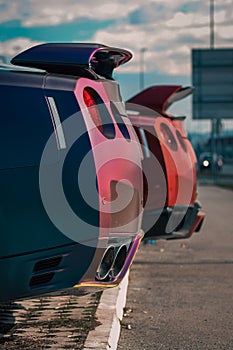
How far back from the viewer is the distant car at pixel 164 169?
9789mm

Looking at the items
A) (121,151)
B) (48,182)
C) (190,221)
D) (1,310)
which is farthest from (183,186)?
(48,182)

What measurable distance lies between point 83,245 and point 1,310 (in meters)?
2.29

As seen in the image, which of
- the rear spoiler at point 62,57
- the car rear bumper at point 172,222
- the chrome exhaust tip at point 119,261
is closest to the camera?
the rear spoiler at point 62,57

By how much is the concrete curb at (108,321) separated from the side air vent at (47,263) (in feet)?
2.98

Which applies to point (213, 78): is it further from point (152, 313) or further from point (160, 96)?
point (152, 313)

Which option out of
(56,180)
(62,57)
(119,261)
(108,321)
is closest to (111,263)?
(119,261)

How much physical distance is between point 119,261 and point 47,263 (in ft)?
2.57

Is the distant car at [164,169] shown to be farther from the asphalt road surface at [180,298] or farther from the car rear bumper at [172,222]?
the asphalt road surface at [180,298]

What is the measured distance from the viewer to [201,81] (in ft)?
134

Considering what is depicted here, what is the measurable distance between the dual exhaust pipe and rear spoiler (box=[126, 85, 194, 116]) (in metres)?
4.93

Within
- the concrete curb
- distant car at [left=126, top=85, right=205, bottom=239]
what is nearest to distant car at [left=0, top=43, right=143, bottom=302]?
the concrete curb

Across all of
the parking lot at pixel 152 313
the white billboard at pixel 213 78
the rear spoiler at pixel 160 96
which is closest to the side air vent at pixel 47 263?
the parking lot at pixel 152 313

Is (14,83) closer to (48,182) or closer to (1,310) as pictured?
(48,182)

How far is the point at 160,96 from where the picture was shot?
428 inches
